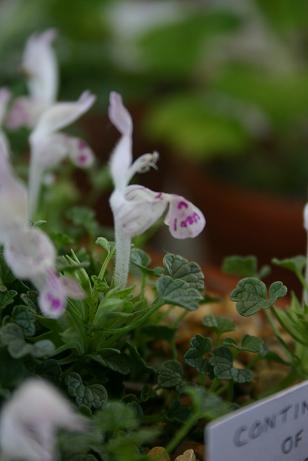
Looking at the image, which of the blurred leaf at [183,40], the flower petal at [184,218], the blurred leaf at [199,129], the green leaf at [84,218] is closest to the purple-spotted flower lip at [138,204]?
the flower petal at [184,218]

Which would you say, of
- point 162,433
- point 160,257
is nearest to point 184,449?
point 162,433

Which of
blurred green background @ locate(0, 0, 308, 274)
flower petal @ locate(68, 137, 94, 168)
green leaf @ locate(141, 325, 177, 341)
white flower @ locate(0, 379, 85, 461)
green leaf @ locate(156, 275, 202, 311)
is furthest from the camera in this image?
blurred green background @ locate(0, 0, 308, 274)

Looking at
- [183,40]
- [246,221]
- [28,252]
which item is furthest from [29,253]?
[183,40]

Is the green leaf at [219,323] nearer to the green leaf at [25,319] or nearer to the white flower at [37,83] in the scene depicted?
the green leaf at [25,319]

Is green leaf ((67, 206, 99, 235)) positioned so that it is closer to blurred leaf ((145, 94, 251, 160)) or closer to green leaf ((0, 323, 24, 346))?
green leaf ((0, 323, 24, 346))

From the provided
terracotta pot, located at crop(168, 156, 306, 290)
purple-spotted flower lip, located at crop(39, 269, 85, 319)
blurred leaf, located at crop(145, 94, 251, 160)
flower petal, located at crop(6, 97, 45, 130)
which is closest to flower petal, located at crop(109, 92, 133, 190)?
purple-spotted flower lip, located at crop(39, 269, 85, 319)

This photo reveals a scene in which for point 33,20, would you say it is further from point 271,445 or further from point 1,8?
point 271,445
